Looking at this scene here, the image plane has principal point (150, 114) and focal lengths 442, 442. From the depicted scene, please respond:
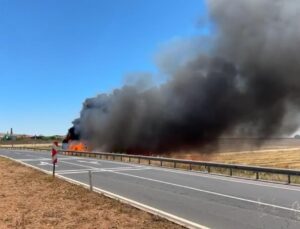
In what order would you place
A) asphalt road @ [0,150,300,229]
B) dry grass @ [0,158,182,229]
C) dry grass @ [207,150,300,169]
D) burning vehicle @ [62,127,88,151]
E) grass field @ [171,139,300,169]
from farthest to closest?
burning vehicle @ [62,127,88,151]
grass field @ [171,139,300,169]
dry grass @ [207,150,300,169]
asphalt road @ [0,150,300,229]
dry grass @ [0,158,182,229]

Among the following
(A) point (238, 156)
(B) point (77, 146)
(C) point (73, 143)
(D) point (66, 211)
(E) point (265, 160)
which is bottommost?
(D) point (66, 211)

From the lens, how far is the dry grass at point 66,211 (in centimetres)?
816

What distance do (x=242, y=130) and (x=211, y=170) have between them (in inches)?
509

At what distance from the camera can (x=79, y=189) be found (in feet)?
45.7

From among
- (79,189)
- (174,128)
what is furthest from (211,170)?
(174,128)

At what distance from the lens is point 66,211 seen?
31.4 feet

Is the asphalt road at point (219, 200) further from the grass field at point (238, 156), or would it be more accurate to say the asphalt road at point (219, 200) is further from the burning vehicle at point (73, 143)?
the burning vehicle at point (73, 143)

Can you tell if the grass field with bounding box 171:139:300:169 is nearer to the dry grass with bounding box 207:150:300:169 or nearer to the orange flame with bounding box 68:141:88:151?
the dry grass with bounding box 207:150:300:169

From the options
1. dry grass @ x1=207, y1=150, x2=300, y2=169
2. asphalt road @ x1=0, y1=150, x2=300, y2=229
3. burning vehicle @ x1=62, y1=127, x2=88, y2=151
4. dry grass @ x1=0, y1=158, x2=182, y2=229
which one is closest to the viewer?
dry grass @ x1=0, y1=158, x2=182, y2=229

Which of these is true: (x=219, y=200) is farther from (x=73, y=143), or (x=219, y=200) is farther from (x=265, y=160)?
(x=73, y=143)

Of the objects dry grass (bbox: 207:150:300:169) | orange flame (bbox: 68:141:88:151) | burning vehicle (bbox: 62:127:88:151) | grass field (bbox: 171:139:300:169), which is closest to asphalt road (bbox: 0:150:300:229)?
dry grass (bbox: 207:150:300:169)

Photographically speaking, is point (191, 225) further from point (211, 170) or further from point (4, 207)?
point (211, 170)

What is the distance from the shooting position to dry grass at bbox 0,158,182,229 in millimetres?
8156

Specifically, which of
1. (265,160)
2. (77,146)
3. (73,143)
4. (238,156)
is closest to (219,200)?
(265,160)
